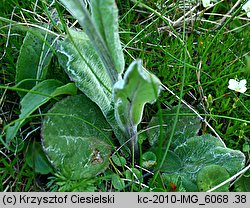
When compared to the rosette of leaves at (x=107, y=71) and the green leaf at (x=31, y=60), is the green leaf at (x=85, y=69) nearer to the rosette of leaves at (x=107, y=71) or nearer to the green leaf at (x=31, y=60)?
the rosette of leaves at (x=107, y=71)

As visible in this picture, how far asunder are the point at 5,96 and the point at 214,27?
958 mm

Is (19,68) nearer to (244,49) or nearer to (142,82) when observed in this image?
(142,82)

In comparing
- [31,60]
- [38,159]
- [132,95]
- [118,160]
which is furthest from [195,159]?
[31,60]

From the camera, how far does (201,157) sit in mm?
1517

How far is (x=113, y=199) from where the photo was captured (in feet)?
4.58

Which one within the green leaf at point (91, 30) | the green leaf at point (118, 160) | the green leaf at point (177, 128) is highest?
the green leaf at point (91, 30)

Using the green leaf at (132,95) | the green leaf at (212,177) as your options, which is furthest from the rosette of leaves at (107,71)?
the green leaf at (212,177)

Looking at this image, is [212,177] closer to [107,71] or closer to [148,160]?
[148,160]

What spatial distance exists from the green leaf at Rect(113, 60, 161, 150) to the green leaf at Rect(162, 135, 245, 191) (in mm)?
181

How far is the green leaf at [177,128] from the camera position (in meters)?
1.58

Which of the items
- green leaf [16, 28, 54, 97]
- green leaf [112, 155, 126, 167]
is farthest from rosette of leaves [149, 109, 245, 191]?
green leaf [16, 28, 54, 97]

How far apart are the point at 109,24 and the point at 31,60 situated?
18.4 inches

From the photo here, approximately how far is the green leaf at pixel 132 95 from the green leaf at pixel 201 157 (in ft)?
0.60

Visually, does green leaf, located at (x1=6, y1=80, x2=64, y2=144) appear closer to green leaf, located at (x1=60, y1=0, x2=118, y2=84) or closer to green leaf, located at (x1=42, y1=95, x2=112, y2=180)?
green leaf, located at (x1=42, y1=95, x2=112, y2=180)
